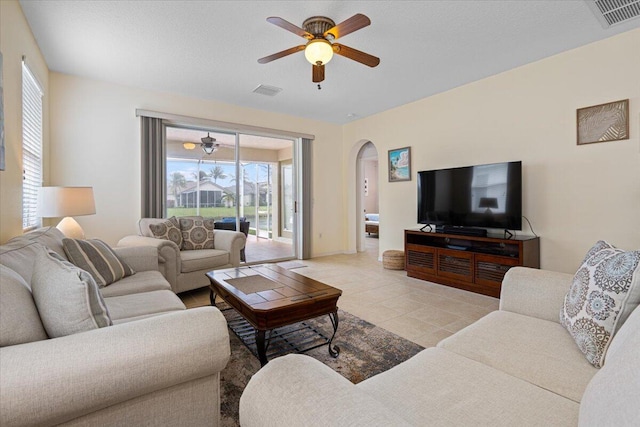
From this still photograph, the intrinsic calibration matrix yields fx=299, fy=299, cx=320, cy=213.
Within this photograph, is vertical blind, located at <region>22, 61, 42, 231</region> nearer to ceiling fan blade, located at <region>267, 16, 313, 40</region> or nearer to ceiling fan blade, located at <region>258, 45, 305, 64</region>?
ceiling fan blade, located at <region>258, 45, 305, 64</region>

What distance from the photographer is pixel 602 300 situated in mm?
1135

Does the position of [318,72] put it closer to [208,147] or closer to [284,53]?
[284,53]

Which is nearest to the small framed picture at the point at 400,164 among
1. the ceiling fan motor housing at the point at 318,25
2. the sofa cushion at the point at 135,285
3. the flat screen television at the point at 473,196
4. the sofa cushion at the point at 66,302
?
the flat screen television at the point at 473,196

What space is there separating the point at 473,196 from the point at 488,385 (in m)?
3.16

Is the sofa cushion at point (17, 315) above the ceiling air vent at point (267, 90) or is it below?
below

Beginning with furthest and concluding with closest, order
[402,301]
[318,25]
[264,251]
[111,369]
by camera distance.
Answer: [264,251]
[402,301]
[318,25]
[111,369]

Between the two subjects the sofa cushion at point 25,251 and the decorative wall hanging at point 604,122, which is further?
the decorative wall hanging at point 604,122

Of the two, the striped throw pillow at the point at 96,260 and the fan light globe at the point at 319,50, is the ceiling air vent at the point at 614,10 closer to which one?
the fan light globe at the point at 319,50

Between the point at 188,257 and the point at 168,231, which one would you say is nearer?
the point at 188,257

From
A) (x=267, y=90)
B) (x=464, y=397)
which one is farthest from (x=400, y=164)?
(x=464, y=397)

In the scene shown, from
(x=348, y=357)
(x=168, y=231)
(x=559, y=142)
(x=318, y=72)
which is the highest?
(x=318, y=72)

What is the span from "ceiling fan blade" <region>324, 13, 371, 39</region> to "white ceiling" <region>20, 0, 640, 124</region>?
237 mm

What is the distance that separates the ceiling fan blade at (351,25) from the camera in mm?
2237

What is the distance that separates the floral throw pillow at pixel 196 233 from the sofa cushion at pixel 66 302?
2721 mm
